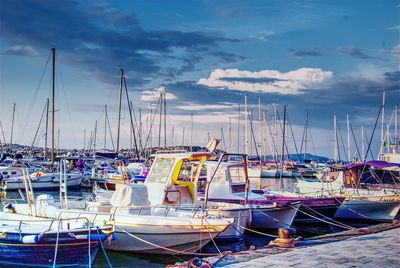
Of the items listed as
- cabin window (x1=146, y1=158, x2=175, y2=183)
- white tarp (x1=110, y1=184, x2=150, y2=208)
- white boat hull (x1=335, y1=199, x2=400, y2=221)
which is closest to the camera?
white tarp (x1=110, y1=184, x2=150, y2=208)

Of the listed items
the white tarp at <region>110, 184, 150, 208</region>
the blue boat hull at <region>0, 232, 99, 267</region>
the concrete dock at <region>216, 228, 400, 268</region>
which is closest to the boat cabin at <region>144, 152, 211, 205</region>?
the white tarp at <region>110, 184, 150, 208</region>

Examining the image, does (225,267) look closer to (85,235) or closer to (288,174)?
(85,235)

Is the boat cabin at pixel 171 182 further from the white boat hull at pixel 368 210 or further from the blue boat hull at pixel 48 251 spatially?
the white boat hull at pixel 368 210

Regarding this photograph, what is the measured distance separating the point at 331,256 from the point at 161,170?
342 inches

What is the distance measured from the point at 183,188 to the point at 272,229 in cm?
464

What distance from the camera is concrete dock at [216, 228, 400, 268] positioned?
994cm

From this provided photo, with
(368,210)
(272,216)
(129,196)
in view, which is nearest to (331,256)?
(129,196)

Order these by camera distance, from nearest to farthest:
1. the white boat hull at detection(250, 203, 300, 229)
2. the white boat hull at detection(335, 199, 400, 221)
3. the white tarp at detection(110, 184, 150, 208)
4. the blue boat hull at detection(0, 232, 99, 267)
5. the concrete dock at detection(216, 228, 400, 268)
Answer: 1. the concrete dock at detection(216, 228, 400, 268)
2. the blue boat hull at detection(0, 232, 99, 267)
3. the white tarp at detection(110, 184, 150, 208)
4. the white boat hull at detection(250, 203, 300, 229)
5. the white boat hull at detection(335, 199, 400, 221)

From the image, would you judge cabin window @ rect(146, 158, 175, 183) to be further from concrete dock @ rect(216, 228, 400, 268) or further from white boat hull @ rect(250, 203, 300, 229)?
concrete dock @ rect(216, 228, 400, 268)

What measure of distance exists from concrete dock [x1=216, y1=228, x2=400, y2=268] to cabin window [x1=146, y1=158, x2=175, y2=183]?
6919 millimetres

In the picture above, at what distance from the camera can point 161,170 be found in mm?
18094

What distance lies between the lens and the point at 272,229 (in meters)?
19.8

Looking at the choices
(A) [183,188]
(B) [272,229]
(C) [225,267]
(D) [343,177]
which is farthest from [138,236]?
(D) [343,177]

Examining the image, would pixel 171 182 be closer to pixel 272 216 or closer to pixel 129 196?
pixel 129 196
